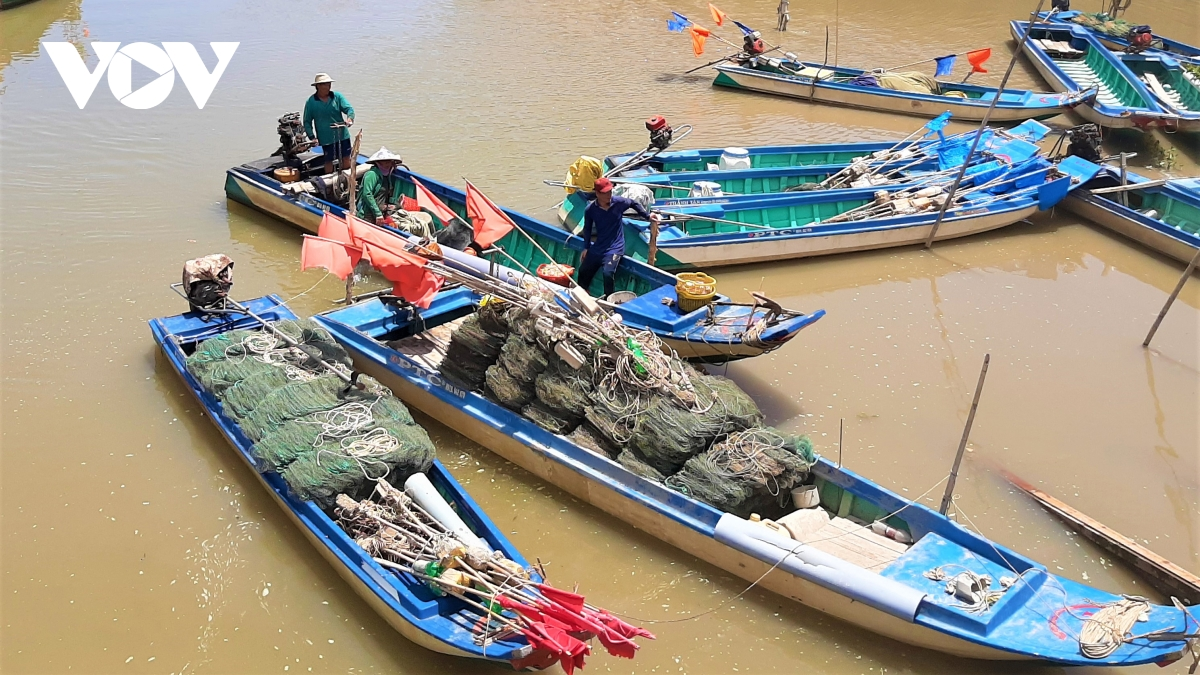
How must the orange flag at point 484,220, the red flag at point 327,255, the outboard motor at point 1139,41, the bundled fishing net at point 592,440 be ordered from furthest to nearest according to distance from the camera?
1. the outboard motor at point 1139,41
2. the orange flag at point 484,220
3. the red flag at point 327,255
4. the bundled fishing net at point 592,440

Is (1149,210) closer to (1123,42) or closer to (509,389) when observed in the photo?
(1123,42)

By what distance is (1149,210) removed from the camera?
45.4ft

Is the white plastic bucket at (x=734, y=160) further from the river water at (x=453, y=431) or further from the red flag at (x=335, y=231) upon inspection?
the red flag at (x=335, y=231)

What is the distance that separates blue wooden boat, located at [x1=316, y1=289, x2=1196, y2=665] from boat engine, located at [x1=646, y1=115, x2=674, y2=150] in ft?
21.7

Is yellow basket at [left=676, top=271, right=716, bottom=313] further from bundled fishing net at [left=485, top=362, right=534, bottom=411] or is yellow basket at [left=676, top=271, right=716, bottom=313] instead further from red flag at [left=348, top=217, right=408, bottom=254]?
red flag at [left=348, top=217, right=408, bottom=254]

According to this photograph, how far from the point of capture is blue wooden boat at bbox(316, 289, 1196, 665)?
→ 6078mm

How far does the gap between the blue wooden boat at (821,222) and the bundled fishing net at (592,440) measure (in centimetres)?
406

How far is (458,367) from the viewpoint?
9.03 meters

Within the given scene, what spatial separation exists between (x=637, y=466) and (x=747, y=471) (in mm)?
929

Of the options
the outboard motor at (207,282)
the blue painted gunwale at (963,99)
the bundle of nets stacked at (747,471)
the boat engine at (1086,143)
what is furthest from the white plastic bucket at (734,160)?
the outboard motor at (207,282)

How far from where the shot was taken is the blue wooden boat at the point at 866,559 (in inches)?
239

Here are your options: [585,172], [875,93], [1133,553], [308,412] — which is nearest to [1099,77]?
[875,93]

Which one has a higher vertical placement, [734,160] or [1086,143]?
[1086,143]

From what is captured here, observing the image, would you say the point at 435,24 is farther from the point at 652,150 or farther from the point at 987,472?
the point at 987,472
